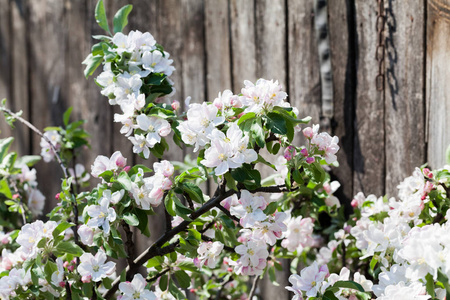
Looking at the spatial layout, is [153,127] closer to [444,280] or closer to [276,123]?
[276,123]

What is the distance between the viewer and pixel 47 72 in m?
3.30

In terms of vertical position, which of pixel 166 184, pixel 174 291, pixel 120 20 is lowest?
pixel 174 291

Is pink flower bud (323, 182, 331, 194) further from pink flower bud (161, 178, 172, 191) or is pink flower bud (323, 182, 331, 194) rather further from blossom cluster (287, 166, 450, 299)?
pink flower bud (161, 178, 172, 191)

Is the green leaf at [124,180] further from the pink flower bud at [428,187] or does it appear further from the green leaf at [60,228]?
the pink flower bud at [428,187]

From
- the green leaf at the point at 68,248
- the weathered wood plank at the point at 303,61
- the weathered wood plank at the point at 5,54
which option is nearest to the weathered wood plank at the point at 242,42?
the weathered wood plank at the point at 303,61

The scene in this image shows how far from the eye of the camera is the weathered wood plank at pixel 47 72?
127 inches

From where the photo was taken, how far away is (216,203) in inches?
59.5

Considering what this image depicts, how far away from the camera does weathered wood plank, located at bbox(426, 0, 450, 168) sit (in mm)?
1802

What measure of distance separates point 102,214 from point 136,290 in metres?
0.22

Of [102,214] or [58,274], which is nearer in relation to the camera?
[102,214]

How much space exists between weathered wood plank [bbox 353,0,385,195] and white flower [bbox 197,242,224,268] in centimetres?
69

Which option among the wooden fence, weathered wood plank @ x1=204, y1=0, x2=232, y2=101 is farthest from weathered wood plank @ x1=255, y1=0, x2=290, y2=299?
weathered wood plank @ x1=204, y1=0, x2=232, y2=101

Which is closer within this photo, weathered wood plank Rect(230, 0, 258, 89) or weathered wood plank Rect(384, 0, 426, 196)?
weathered wood plank Rect(384, 0, 426, 196)

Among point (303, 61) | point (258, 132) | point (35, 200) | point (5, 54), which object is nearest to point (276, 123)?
point (258, 132)
